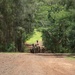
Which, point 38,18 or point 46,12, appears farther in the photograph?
point 38,18

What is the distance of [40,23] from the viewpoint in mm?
33125

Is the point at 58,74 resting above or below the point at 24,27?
below

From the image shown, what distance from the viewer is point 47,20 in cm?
3195

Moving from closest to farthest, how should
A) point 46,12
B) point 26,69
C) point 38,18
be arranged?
1. point 26,69
2. point 46,12
3. point 38,18

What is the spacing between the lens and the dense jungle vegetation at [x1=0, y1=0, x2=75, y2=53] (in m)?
28.4

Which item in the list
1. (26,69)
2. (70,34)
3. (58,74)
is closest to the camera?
(58,74)

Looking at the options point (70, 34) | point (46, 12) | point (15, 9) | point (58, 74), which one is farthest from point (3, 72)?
point (46, 12)

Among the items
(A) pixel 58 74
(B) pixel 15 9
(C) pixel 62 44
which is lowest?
(A) pixel 58 74

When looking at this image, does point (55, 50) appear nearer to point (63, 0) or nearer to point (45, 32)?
point (45, 32)

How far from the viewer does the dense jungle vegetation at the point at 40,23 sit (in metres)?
28.4

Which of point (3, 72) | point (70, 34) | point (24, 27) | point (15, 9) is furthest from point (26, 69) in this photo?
point (24, 27)

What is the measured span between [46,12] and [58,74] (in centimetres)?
2111

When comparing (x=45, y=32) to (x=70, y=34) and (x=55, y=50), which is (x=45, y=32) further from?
(x=70, y=34)

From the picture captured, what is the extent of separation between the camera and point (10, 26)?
101 ft
